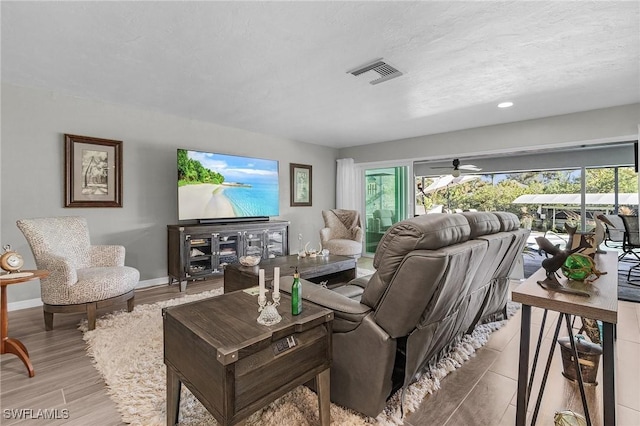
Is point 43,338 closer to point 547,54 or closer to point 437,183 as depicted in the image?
point 547,54

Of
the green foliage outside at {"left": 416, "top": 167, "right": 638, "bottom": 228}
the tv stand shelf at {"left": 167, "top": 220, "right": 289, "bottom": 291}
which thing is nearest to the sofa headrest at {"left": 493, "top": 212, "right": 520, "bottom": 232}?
the tv stand shelf at {"left": 167, "top": 220, "right": 289, "bottom": 291}

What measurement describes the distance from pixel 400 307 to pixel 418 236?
33 centimetres

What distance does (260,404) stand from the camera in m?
1.11

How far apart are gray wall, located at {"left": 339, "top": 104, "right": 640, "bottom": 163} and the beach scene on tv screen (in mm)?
2421

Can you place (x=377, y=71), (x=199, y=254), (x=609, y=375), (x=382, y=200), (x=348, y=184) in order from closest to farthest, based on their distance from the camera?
(x=609, y=375) < (x=377, y=71) < (x=199, y=254) < (x=382, y=200) < (x=348, y=184)

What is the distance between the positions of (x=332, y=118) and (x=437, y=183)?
4.81 m

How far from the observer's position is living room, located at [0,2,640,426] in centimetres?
202

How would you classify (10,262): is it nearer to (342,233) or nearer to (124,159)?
(124,159)

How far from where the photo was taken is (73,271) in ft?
8.08

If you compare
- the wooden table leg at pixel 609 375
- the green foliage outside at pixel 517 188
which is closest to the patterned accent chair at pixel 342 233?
the wooden table leg at pixel 609 375

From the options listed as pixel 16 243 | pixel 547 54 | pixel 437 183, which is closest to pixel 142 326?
pixel 16 243

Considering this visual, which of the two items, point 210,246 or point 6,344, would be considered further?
point 210,246

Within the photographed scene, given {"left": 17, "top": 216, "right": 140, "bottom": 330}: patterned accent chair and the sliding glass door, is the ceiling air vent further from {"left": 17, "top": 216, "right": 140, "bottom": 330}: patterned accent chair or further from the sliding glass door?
the sliding glass door

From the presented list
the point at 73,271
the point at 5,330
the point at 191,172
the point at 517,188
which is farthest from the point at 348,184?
the point at 5,330
